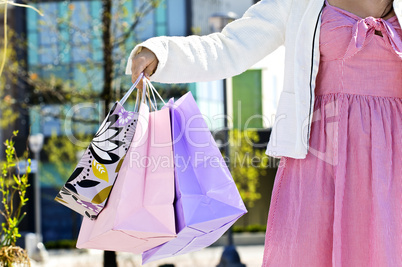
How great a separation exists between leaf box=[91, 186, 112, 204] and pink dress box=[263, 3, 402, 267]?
0.52 meters

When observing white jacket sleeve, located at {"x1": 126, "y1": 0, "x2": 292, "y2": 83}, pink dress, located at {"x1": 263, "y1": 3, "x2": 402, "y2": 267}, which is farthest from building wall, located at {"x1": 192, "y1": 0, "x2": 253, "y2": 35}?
pink dress, located at {"x1": 263, "y1": 3, "x2": 402, "y2": 267}

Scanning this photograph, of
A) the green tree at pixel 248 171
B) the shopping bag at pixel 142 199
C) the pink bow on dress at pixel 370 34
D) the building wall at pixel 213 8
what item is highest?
the building wall at pixel 213 8

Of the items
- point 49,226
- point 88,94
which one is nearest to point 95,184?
point 88,94

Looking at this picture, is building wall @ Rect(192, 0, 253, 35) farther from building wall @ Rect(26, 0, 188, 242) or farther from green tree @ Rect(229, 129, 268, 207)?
green tree @ Rect(229, 129, 268, 207)

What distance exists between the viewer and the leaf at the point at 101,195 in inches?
68.9

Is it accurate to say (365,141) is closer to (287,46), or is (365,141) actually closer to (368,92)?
(368,92)

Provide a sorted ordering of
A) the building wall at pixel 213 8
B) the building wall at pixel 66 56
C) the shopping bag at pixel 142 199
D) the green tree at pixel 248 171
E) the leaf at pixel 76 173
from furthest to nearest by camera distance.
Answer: the green tree at pixel 248 171, the building wall at pixel 66 56, the building wall at pixel 213 8, the leaf at pixel 76 173, the shopping bag at pixel 142 199

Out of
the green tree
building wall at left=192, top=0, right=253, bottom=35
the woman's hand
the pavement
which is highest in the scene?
building wall at left=192, top=0, right=253, bottom=35

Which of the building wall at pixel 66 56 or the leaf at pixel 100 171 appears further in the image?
the building wall at pixel 66 56

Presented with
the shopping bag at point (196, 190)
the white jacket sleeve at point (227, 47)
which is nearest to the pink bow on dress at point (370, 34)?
the white jacket sleeve at point (227, 47)

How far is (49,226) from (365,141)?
63.8ft

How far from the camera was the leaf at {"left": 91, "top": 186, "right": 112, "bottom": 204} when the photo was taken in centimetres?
175

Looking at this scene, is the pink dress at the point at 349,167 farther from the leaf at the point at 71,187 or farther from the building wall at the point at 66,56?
the building wall at the point at 66,56

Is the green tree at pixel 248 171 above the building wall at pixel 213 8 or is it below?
below
